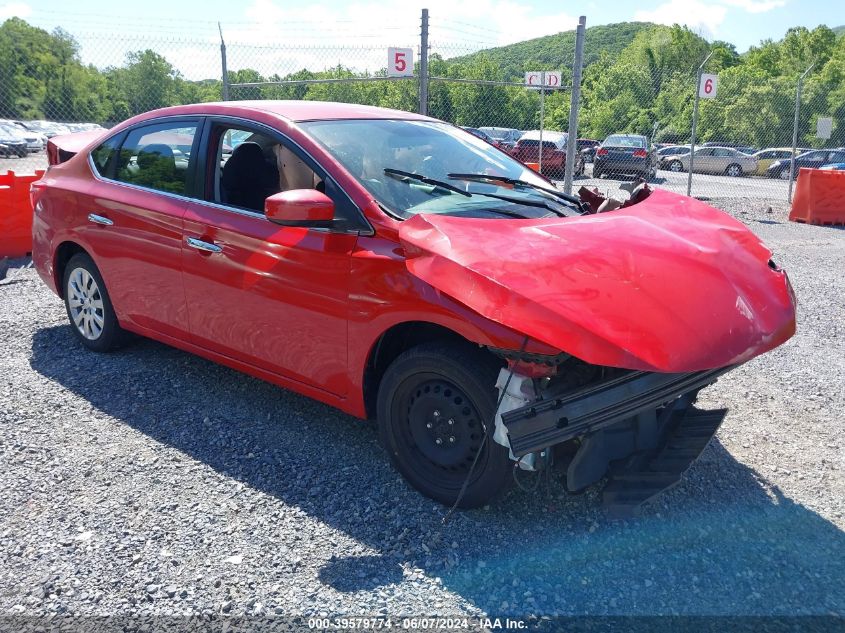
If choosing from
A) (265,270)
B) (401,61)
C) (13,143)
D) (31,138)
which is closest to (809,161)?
(401,61)

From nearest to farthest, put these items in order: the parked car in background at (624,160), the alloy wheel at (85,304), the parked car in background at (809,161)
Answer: the alloy wheel at (85,304) → the parked car in background at (624,160) → the parked car in background at (809,161)

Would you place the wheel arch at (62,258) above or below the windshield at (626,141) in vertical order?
below

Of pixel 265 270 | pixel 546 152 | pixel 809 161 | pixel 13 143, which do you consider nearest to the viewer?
pixel 265 270

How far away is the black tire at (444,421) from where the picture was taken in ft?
10.00

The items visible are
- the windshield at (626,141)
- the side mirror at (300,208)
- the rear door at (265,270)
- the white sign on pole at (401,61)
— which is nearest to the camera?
the side mirror at (300,208)

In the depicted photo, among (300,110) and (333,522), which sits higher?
(300,110)

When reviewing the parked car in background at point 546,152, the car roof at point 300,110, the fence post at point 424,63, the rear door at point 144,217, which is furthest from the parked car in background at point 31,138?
the car roof at point 300,110

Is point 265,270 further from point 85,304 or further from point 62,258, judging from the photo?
point 62,258

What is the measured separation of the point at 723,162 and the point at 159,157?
31.7 meters

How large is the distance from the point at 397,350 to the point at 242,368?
3.46 feet

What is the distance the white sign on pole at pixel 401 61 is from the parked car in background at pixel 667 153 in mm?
27084

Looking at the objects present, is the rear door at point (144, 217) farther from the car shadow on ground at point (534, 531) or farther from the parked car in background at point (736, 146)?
the parked car in background at point (736, 146)

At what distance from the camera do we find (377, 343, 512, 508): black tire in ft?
10.00

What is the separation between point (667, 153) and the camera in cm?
3594
